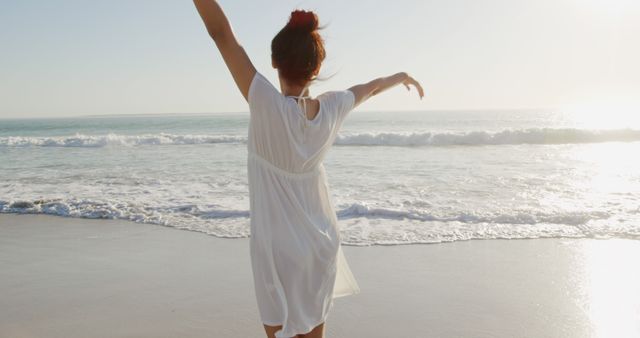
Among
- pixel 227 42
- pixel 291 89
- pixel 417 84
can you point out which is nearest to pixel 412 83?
pixel 417 84

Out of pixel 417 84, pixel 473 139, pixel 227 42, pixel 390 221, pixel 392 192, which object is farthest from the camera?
pixel 473 139

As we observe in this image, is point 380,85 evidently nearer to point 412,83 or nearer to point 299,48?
point 412,83

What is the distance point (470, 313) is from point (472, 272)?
991 mm

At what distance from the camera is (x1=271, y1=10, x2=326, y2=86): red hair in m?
1.62

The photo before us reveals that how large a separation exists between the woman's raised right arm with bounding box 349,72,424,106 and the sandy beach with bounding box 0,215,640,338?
2114mm

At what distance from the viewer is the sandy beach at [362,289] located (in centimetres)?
381

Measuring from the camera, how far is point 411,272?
499 cm

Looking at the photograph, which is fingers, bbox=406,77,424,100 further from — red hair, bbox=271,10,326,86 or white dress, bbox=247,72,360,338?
red hair, bbox=271,10,326,86

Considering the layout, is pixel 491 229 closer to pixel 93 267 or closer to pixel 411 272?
pixel 411 272

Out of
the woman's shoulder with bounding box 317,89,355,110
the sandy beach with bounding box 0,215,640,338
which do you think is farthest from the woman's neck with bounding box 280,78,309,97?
the sandy beach with bounding box 0,215,640,338

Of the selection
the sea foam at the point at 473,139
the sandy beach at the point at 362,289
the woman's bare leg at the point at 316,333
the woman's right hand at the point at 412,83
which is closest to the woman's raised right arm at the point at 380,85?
the woman's right hand at the point at 412,83

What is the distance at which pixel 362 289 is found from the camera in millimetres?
4570

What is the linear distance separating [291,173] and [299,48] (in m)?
0.42

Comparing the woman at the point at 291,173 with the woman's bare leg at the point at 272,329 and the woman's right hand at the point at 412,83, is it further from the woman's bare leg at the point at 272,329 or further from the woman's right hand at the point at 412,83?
the woman's right hand at the point at 412,83
